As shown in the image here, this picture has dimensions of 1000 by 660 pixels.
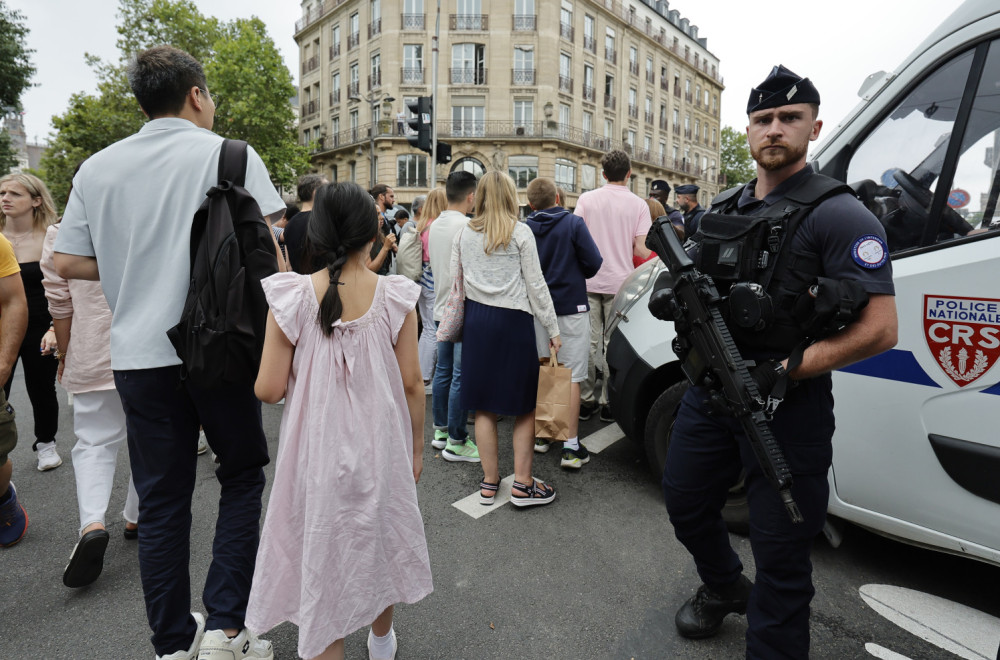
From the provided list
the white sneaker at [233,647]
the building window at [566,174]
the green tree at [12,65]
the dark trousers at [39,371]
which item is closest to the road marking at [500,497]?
the white sneaker at [233,647]

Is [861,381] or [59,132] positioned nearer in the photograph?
[861,381]

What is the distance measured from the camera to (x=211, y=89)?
3056 centimetres

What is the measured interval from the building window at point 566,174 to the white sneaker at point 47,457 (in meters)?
33.3

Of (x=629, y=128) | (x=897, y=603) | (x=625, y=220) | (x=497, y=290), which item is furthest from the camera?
(x=629, y=128)

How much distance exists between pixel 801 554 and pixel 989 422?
955 millimetres

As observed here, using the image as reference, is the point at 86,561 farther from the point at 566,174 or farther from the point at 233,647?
the point at 566,174

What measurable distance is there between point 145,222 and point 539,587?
7.24ft

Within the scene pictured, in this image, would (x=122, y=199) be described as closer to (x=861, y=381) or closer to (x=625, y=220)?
(x=861, y=381)

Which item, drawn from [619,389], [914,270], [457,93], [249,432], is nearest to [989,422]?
[914,270]

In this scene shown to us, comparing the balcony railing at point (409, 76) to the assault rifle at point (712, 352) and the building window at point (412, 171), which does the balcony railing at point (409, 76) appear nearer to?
the building window at point (412, 171)

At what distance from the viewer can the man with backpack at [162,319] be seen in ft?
6.42

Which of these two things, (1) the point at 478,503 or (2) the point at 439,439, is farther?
(2) the point at 439,439

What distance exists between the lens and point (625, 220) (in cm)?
469

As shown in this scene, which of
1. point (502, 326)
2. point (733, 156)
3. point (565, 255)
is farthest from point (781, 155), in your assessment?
point (733, 156)
